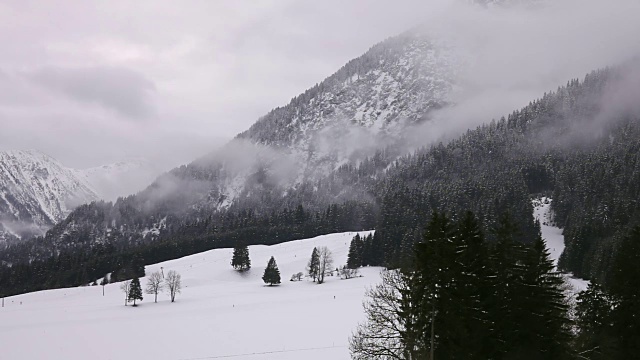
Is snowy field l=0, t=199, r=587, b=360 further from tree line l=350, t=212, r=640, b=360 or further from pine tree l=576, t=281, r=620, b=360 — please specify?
tree line l=350, t=212, r=640, b=360

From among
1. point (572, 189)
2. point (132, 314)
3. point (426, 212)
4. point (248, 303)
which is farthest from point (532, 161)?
point (132, 314)

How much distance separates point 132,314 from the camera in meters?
70.4

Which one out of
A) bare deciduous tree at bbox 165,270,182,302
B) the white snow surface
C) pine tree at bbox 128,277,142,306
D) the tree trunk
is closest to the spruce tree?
the tree trunk

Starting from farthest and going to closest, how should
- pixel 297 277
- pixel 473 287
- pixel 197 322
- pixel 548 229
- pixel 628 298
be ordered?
1. pixel 548 229
2. pixel 297 277
3. pixel 197 322
4. pixel 628 298
5. pixel 473 287

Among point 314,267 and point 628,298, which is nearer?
point 628,298

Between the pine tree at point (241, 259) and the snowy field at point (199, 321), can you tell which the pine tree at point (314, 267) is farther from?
the pine tree at point (241, 259)

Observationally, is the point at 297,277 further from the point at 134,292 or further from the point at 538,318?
the point at 538,318

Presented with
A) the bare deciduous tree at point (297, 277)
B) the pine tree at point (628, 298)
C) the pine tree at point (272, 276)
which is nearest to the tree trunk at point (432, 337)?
the pine tree at point (628, 298)

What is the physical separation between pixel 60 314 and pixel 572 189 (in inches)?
5922

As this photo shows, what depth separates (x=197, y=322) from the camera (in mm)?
58062

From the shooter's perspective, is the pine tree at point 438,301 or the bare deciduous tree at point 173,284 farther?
the bare deciduous tree at point 173,284

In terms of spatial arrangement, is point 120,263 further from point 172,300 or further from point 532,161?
point 532,161

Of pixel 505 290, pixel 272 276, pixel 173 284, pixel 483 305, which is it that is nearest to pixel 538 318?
pixel 505 290

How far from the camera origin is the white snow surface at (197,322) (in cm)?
4334
